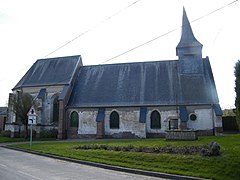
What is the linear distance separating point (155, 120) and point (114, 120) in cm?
517

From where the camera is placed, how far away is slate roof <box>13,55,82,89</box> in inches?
1477

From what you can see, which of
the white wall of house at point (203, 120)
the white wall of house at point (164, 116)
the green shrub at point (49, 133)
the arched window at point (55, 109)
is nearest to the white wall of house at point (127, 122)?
the white wall of house at point (164, 116)

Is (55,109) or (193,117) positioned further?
(55,109)

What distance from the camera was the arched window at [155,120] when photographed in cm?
3080

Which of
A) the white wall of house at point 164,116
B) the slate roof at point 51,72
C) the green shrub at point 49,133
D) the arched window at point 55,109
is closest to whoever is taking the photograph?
the white wall of house at point 164,116

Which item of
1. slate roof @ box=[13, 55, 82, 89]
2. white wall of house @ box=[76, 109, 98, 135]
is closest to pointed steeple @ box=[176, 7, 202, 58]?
white wall of house @ box=[76, 109, 98, 135]

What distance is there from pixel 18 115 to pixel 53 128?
15.8 feet

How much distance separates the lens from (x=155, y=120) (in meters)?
31.0

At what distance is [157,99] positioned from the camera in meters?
31.5

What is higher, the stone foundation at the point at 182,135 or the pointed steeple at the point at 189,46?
the pointed steeple at the point at 189,46

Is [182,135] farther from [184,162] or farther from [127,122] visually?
[127,122]

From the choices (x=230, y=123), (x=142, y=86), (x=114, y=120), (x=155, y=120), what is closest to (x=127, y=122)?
(x=114, y=120)

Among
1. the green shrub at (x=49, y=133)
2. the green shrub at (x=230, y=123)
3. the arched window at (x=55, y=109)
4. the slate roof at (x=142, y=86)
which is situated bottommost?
the green shrub at (x=49, y=133)

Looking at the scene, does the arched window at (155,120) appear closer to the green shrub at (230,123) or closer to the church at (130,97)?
the church at (130,97)
